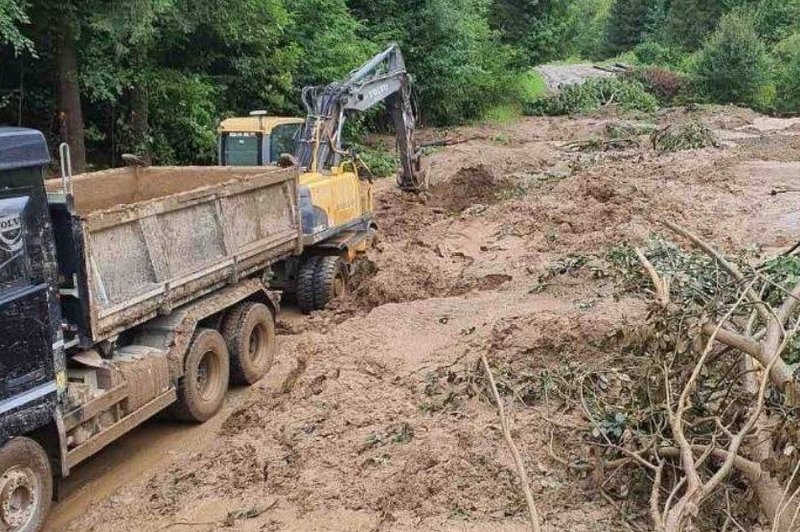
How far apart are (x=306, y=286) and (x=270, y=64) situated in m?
11.1

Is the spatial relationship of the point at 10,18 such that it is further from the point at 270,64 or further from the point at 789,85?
the point at 789,85

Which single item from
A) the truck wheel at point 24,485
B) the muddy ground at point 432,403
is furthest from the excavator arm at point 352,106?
the truck wheel at point 24,485

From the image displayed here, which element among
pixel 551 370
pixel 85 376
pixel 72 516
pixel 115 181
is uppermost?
pixel 115 181

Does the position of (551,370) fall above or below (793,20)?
below

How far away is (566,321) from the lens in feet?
29.5

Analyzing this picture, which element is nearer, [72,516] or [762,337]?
[762,337]

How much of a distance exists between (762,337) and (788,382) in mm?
1204

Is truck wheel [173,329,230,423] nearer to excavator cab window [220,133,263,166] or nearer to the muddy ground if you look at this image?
the muddy ground

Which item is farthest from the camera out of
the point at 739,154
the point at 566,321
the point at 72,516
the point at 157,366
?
the point at 739,154

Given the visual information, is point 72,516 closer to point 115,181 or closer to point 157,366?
point 157,366

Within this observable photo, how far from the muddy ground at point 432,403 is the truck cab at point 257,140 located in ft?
7.29

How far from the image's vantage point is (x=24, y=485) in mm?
6109

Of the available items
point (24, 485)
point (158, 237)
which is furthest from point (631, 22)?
point (24, 485)

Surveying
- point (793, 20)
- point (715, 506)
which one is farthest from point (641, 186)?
point (793, 20)
